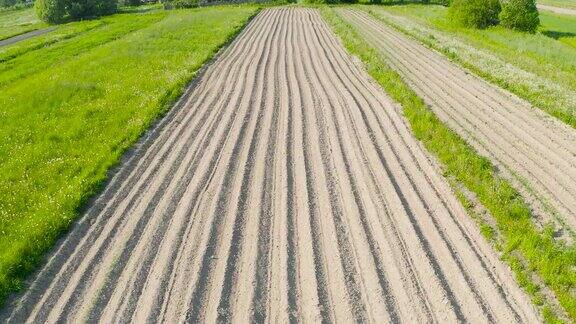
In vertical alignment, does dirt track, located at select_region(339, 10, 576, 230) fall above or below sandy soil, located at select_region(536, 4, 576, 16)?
below

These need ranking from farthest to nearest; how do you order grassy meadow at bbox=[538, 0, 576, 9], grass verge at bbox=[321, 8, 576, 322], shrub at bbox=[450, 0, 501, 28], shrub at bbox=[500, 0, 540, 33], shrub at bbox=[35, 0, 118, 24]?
grassy meadow at bbox=[538, 0, 576, 9], shrub at bbox=[35, 0, 118, 24], shrub at bbox=[450, 0, 501, 28], shrub at bbox=[500, 0, 540, 33], grass verge at bbox=[321, 8, 576, 322]

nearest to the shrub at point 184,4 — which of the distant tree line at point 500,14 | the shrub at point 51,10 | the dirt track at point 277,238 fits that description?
the shrub at point 51,10

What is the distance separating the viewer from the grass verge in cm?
880

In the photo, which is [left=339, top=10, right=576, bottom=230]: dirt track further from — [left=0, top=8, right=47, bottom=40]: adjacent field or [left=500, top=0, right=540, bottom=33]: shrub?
[left=0, top=8, right=47, bottom=40]: adjacent field

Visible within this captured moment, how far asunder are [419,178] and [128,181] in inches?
346

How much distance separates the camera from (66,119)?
17875 millimetres

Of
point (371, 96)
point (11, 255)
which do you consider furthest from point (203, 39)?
point (11, 255)

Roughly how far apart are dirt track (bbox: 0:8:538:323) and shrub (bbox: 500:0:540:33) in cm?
2965

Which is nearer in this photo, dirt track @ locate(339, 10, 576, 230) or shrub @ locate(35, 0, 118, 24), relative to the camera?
dirt track @ locate(339, 10, 576, 230)

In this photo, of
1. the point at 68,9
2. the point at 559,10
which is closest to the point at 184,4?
the point at 68,9

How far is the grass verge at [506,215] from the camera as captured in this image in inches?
346

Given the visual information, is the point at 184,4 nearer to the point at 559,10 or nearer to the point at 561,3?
the point at 559,10

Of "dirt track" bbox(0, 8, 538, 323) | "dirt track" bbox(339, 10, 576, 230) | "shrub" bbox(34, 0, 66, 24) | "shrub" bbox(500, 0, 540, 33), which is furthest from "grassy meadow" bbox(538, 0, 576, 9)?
"shrub" bbox(34, 0, 66, 24)

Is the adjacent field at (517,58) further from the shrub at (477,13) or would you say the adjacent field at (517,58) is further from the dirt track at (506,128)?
the shrub at (477,13)
